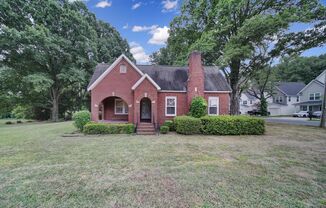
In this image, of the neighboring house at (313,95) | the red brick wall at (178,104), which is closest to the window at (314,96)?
the neighboring house at (313,95)

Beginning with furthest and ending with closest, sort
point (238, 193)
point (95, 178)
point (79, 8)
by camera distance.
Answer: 1. point (79, 8)
2. point (95, 178)
3. point (238, 193)

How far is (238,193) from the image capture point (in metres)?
4.13

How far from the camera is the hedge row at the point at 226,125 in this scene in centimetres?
1269

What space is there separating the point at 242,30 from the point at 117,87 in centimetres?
1245

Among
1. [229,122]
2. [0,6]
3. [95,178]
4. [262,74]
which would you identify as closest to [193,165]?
[95,178]

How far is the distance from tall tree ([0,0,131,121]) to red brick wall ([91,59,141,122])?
36.6 feet

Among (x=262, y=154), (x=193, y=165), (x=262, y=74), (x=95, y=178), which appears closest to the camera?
(x=95, y=178)

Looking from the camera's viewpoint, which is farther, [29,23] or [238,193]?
[29,23]

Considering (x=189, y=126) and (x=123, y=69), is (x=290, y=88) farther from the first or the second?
(x=123, y=69)

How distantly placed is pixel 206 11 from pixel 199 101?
1202cm

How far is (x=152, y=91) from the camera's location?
47.3 feet

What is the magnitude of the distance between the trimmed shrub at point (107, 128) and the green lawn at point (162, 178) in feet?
15.0

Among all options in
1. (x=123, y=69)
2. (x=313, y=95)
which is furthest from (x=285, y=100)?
(x=123, y=69)

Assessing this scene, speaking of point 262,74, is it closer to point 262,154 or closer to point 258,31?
point 258,31
